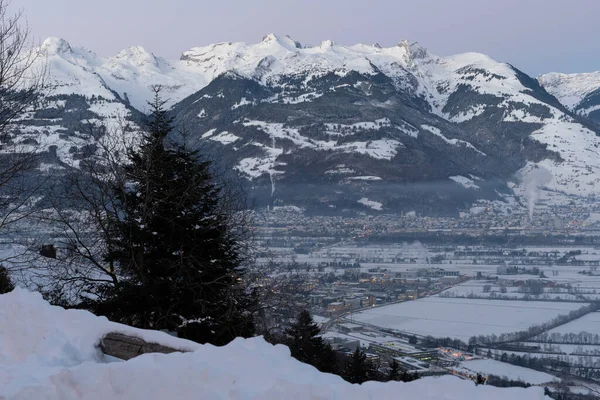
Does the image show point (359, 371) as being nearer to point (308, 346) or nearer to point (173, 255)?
point (308, 346)

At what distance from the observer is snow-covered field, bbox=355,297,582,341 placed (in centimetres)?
3331

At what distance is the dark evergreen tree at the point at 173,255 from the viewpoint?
37.3 ft

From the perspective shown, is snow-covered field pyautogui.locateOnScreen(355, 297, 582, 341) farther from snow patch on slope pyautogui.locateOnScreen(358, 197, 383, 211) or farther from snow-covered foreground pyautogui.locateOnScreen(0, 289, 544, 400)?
snow patch on slope pyautogui.locateOnScreen(358, 197, 383, 211)

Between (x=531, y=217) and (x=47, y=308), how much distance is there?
326 feet

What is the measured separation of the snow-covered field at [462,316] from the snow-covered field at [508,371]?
678 cm

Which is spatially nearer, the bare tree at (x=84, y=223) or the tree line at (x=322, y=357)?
the bare tree at (x=84, y=223)

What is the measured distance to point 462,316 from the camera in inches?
1508

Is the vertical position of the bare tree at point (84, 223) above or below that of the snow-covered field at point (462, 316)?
above

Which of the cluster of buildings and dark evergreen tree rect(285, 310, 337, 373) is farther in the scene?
the cluster of buildings

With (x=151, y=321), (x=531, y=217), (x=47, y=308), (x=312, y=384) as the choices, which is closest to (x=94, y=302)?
(x=151, y=321)

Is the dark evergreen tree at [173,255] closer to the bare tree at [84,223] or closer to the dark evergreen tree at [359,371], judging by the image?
the bare tree at [84,223]

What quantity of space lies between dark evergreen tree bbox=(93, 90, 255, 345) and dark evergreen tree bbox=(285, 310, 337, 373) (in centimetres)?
291

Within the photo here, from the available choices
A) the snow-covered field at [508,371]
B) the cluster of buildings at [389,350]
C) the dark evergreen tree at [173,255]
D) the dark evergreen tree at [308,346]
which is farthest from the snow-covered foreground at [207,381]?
the snow-covered field at [508,371]

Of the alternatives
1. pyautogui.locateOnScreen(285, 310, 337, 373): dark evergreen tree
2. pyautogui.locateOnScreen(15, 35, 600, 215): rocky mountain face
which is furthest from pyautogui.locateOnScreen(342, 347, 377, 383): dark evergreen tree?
pyautogui.locateOnScreen(15, 35, 600, 215): rocky mountain face
